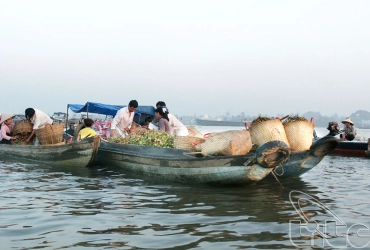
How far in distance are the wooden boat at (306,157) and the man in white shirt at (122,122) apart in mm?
4965

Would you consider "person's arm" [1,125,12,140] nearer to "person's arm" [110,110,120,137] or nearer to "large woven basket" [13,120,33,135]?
"large woven basket" [13,120,33,135]

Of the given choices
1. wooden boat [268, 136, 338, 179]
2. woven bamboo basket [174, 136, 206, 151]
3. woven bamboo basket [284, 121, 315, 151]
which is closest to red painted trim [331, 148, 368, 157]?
wooden boat [268, 136, 338, 179]

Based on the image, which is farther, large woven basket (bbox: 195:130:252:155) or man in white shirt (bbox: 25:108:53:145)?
man in white shirt (bbox: 25:108:53:145)

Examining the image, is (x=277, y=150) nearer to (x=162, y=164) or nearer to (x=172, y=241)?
(x=162, y=164)

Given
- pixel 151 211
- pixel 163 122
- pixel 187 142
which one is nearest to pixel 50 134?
pixel 163 122

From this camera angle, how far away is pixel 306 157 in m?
8.22

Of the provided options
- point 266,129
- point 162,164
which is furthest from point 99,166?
point 266,129

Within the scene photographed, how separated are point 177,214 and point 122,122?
6391 millimetres

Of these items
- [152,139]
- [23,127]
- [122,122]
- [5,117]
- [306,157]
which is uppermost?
[5,117]

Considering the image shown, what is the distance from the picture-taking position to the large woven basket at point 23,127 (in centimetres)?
1293

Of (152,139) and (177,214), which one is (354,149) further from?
(177,214)

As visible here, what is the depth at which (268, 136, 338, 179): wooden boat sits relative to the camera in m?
8.08

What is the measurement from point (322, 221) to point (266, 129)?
2.58 m

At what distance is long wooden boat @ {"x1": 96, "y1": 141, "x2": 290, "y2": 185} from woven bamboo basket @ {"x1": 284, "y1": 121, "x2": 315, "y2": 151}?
3.64ft
